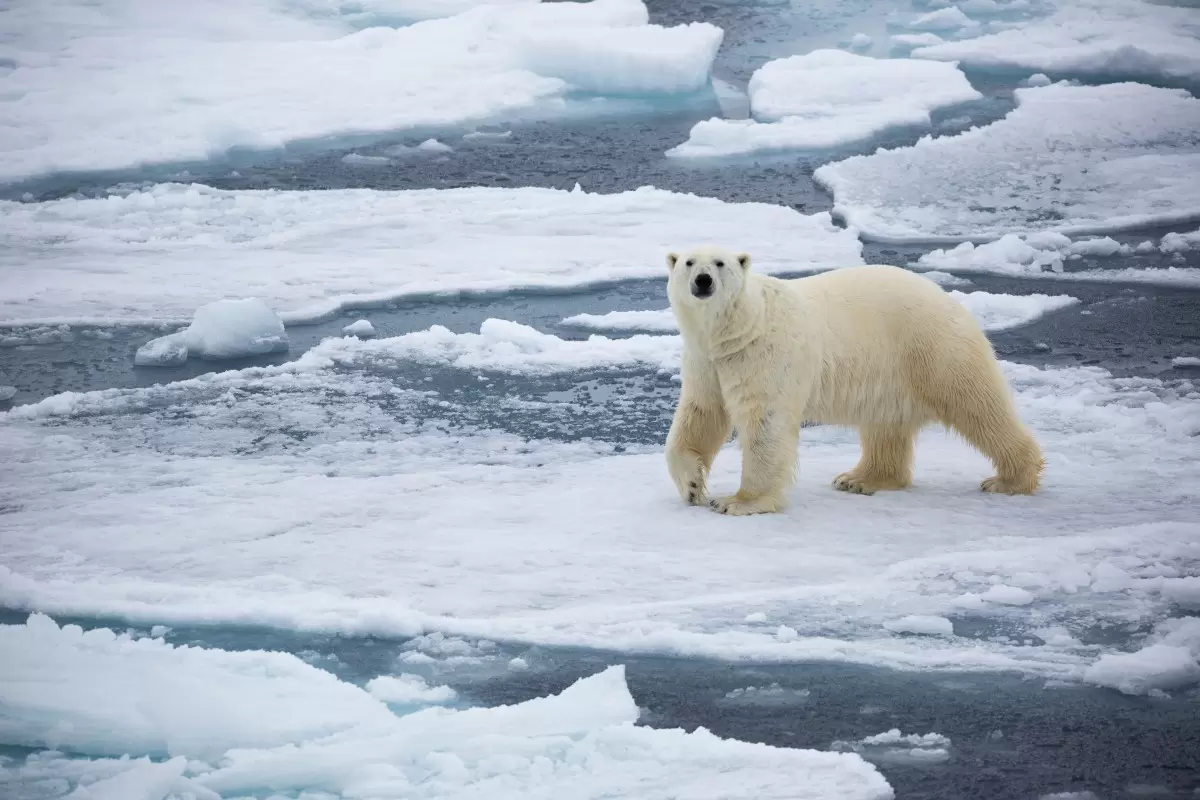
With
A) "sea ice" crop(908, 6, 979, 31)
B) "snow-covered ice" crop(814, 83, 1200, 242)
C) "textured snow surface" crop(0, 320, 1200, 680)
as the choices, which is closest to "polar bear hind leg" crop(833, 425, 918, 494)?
"textured snow surface" crop(0, 320, 1200, 680)

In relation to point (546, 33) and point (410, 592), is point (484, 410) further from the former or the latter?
point (546, 33)

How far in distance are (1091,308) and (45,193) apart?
7209 mm

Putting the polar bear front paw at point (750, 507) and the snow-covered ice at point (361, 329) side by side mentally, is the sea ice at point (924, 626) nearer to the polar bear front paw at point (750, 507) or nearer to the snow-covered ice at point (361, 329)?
the polar bear front paw at point (750, 507)

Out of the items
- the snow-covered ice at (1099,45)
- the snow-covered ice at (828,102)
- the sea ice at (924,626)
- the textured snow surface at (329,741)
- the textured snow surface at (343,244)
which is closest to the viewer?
the textured snow surface at (329,741)

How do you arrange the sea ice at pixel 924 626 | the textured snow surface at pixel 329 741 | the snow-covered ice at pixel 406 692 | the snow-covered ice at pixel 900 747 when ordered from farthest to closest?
1. the sea ice at pixel 924 626
2. the snow-covered ice at pixel 406 692
3. the snow-covered ice at pixel 900 747
4. the textured snow surface at pixel 329 741

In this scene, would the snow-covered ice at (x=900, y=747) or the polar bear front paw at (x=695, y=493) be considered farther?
the polar bear front paw at (x=695, y=493)

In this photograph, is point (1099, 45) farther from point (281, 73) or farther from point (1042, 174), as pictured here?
point (281, 73)

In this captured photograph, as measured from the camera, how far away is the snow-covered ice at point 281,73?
11.0m

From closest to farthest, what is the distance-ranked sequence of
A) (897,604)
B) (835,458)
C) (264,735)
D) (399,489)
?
(264,735) → (897,604) → (399,489) → (835,458)

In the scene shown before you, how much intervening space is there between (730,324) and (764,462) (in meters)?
0.46

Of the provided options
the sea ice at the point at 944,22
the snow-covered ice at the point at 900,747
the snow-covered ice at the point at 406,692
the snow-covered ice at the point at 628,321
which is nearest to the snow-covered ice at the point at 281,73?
the sea ice at the point at 944,22

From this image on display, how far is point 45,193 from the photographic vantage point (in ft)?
32.0

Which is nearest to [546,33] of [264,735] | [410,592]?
[410,592]

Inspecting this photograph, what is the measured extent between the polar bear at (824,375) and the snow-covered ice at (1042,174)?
415 cm
